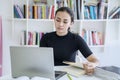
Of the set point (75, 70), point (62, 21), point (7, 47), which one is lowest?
point (75, 70)

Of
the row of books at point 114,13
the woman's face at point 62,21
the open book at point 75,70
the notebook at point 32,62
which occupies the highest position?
the row of books at point 114,13

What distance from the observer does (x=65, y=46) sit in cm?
243

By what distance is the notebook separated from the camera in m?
1.61

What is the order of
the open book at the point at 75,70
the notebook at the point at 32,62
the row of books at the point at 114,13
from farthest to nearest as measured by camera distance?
the row of books at the point at 114,13
the open book at the point at 75,70
the notebook at the point at 32,62

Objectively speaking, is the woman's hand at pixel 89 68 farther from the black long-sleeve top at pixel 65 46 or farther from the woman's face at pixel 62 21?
the woman's face at pixel 62 21

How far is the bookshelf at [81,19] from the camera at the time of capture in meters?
3.36

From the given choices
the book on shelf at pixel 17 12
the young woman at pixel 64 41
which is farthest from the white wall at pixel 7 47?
the young woman at pixel 64 41

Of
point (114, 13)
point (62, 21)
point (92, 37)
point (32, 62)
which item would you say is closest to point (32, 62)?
point (32, 62)

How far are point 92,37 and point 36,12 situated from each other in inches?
38.6

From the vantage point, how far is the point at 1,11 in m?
3.44

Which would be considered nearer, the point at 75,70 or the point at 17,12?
the point at 75,70

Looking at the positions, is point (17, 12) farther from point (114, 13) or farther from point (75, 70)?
point (75, 70)

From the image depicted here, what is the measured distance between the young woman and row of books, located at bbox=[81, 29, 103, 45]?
3.60 ft

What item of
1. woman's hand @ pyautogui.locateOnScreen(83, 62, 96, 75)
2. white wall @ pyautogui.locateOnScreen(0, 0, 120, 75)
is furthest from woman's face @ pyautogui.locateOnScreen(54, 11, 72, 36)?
white wall @ pyautogui.locateOnScreen(0, 0, 120, 75)
